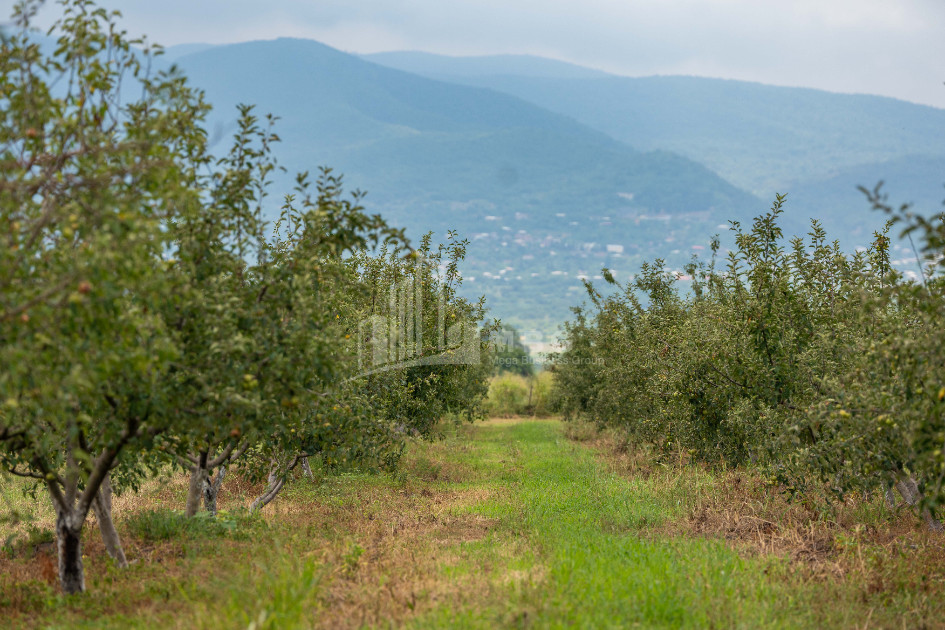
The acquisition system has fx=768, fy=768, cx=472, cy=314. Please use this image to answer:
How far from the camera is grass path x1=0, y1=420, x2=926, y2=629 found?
7258 mm

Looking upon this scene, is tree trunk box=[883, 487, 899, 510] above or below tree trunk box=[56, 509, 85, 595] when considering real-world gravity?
below

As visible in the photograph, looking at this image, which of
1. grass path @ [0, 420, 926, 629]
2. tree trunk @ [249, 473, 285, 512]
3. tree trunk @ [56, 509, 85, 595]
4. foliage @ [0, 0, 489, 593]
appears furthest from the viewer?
tree trunk @ [249, 473, 285, 512]

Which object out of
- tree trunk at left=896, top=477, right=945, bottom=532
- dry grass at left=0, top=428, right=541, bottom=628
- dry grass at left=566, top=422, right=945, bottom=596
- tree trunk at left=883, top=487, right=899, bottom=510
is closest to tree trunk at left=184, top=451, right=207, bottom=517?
dry grass at left=0, top=428, right=541, bottom=628

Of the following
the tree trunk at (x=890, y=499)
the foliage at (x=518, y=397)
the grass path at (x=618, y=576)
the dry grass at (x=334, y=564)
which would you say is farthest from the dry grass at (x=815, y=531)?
the foliage at (x=518, y=397)

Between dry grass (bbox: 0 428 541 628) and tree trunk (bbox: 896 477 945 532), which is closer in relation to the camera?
dry grass (bbox: 0 428 541 628)

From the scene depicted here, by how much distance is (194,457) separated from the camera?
1228 cm

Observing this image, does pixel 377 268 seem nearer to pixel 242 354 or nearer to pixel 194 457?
pixel 194 457

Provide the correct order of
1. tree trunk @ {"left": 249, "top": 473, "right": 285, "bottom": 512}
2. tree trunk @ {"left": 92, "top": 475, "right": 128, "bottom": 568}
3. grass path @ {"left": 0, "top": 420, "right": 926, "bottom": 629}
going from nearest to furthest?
grass path @ {"left": 0, "top": 420, "right": 926, "bottom": 629} → tree trunk @ {"left": 92, "top": 475, "right": 128, "bottom": 568} → tree trunk @ {"left": 249, "top": 473, "right": 285, "bottom": 512}

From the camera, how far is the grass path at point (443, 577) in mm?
7258

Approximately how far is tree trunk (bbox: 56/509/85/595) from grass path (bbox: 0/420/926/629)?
21cm

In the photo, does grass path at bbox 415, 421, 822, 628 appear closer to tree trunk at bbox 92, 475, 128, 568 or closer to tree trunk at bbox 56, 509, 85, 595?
tree trunk at bbox 56, 509, 85, 595

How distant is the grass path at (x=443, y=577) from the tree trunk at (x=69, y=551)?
0.70 feet

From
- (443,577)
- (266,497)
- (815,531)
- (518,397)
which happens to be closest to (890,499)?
(815,531)

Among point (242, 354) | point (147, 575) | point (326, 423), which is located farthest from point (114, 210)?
point (326, 423)
